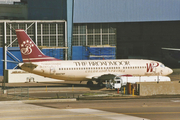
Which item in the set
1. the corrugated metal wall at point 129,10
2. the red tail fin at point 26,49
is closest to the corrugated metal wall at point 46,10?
the corrugated metal wall at point 129,10

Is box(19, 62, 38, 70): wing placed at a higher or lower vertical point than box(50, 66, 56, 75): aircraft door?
higher

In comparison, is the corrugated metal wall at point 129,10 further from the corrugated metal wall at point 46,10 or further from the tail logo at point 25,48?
the tail logo at point 25,48

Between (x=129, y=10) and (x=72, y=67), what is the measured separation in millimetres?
24989

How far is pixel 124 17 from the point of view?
70062 mm

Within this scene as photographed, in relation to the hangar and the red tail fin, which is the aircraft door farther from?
the hangar

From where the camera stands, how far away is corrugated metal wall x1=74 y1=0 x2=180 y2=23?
6956 centimetres

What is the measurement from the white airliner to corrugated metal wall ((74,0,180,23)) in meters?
19.7

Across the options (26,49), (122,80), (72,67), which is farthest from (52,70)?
(122,80)

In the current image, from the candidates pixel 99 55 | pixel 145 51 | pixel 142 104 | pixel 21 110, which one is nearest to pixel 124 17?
pixel 99 55

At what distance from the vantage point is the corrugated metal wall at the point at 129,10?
6956 cm

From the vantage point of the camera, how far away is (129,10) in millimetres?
70062

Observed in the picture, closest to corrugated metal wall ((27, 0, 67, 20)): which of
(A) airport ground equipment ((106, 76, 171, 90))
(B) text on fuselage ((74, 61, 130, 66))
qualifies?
(B) text on fuselage ((74, 61, 130, 66))

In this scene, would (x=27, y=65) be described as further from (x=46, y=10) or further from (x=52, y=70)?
(x=46, y=10)

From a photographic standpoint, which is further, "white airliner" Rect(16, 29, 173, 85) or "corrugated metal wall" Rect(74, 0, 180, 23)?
"corrugated metal wall" Rect(74, 0, 180, 23)
